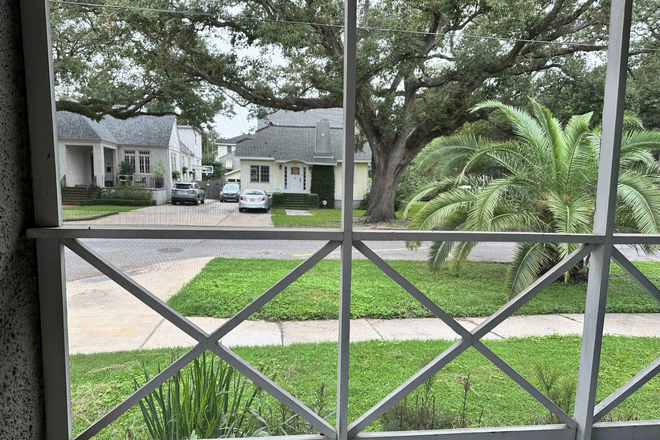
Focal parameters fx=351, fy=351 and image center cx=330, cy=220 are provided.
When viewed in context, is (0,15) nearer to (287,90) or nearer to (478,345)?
(287,90)

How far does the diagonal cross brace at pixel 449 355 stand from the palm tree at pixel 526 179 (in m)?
1.69

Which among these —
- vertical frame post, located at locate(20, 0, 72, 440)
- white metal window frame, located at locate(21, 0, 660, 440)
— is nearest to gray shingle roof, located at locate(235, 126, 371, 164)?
white metal window frame, located at locate(21, 0, 660, 440)

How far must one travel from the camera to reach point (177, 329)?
249 centimetres

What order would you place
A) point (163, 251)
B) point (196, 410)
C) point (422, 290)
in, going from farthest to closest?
point (422, 290) < point (163, 251) < point (196, 410)

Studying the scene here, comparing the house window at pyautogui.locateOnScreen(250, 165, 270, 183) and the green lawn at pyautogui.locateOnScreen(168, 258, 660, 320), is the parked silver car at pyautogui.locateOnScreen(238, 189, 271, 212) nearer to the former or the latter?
the house window at pyautogui.locateOnScreen(250, 165, 270, 183)

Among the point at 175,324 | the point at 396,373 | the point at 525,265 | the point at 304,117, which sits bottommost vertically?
the point at 396,373

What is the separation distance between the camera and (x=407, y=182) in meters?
3.33

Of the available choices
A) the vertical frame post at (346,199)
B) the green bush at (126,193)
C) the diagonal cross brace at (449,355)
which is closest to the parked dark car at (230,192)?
the green bush at (126,193)

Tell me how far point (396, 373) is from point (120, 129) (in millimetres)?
2408

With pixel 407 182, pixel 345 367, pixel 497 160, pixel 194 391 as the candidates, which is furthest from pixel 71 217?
pixel 497 160

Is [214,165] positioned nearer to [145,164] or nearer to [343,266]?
[145,164]

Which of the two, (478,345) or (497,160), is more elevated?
(497,160)

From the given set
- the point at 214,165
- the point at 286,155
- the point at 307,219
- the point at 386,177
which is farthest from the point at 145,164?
the point at 386,177

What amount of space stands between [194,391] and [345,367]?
0.71 m
